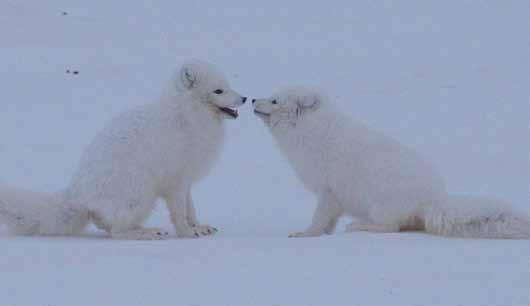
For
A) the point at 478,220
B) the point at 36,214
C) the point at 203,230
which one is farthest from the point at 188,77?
the point at 478,220

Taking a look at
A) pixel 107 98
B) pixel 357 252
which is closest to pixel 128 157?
pixel 357 252

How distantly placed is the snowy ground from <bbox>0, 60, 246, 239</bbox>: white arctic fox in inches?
7.9

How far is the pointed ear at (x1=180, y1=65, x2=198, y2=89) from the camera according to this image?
21.9 feet

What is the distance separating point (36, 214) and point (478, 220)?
8.70 ft

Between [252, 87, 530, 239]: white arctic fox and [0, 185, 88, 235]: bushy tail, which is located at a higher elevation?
[252, 87, 530, 239]: white arctic fox

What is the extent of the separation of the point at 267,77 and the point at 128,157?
7.51 metres

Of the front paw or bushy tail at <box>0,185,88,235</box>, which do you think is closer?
bushy tail at <box>0,185,88,235</box>

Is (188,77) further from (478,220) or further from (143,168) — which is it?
(478,220)

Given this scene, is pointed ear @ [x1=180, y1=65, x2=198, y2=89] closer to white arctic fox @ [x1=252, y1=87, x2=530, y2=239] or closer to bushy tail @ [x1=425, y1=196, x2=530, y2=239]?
white arctic fox @ [x1=252, y1=87, x2=530, y2=239]

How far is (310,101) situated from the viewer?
6.82 m

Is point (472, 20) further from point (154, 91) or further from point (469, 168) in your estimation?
point (469, 168)

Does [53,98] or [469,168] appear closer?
[469,168]

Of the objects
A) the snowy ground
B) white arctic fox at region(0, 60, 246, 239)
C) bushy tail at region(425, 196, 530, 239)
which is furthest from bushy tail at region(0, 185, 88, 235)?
bushy tail at region(425, 196, 530, 239)

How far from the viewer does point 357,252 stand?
212 inches
